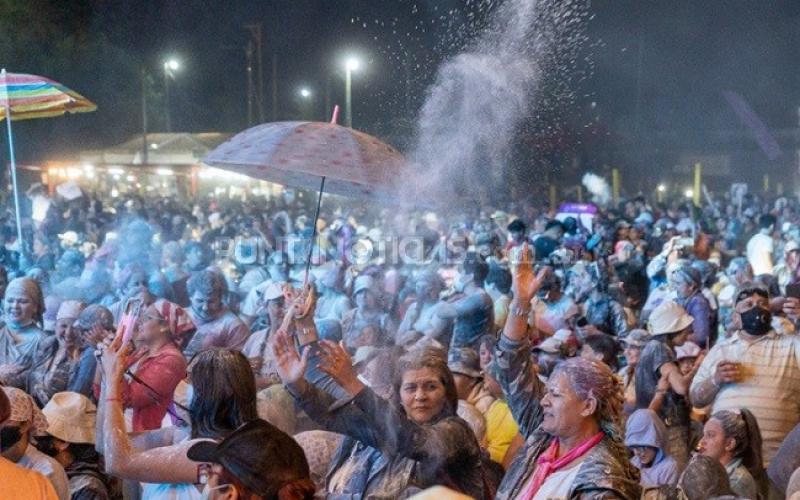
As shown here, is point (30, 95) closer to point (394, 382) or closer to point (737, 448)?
point (394, 382)

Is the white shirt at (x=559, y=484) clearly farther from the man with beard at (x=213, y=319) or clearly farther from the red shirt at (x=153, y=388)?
the man with beard at (x=213, y=319)

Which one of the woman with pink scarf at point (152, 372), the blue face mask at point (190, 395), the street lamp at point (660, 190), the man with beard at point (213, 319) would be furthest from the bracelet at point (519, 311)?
the street lamp at point (660, 190)

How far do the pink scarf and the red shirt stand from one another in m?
2.31

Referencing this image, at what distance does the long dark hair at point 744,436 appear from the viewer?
5.32 metres

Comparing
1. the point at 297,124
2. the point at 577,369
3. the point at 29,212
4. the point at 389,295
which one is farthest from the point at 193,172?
the point at 577,369

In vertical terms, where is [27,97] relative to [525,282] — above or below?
above

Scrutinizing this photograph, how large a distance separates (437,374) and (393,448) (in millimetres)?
482

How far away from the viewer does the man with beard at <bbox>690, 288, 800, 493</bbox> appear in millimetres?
6258

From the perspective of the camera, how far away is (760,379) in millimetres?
6301

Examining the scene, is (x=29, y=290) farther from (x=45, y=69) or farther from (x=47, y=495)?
(x=45, y=69)

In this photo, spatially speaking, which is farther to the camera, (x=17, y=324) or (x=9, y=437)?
(x=17, y=324)

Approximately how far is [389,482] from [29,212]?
17034 millimetres

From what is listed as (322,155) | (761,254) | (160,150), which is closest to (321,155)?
(322,155)

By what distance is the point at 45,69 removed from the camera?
30203 millimetres
